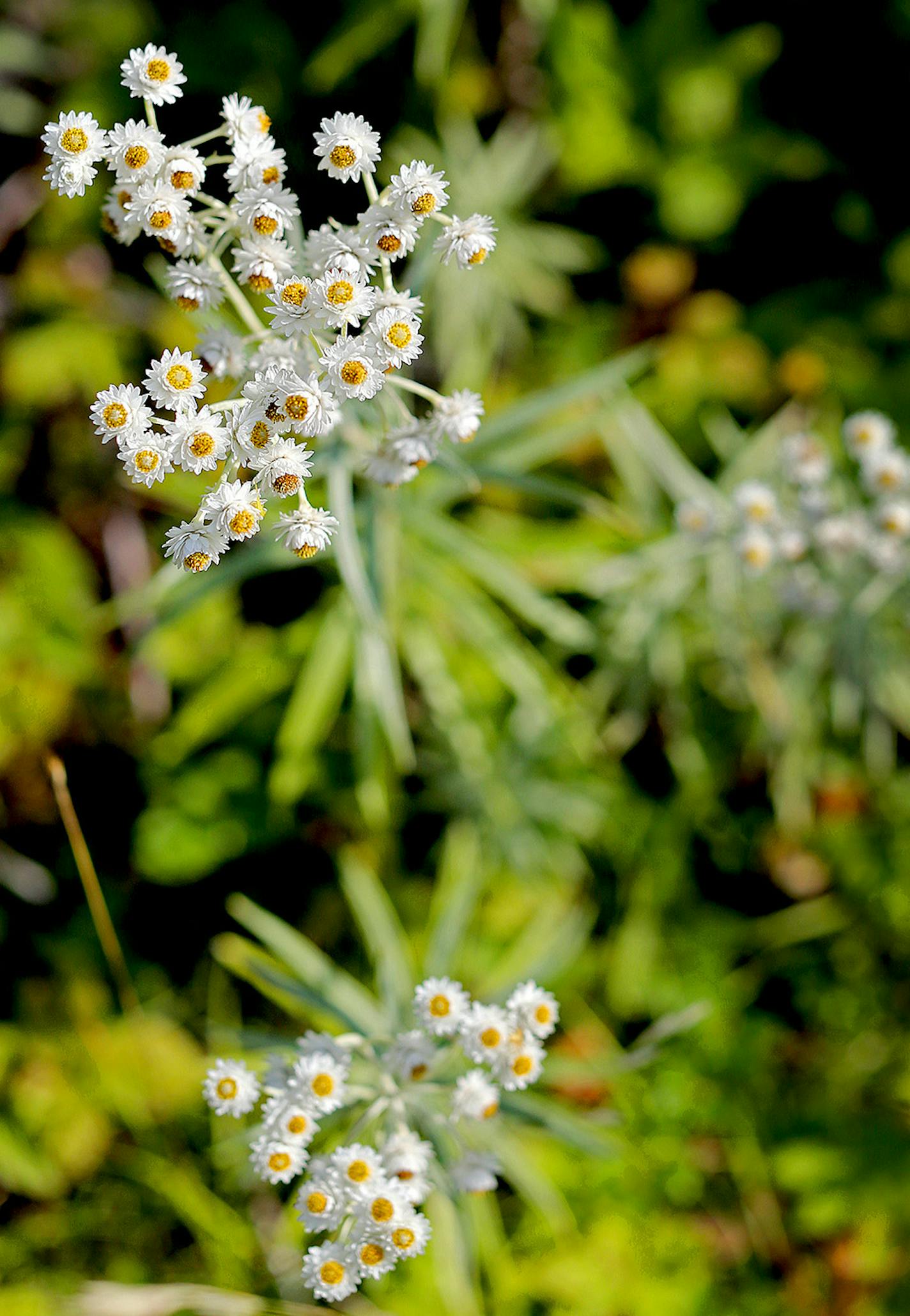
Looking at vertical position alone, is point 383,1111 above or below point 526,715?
below

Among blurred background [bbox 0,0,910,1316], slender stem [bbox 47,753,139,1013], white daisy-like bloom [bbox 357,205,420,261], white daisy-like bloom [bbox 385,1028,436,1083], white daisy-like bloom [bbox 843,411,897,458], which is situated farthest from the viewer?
blurred background [bbox 0,0,910,1316]

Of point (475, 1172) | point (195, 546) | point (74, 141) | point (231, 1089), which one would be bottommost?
point (475, 1172)

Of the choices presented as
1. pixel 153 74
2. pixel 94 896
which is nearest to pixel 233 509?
pixel 153 74

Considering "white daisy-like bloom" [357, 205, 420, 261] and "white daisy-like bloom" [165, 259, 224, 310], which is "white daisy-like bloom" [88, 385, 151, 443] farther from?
"white daisy-like bloom" [357, 205, 420, 261]

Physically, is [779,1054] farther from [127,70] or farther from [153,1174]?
[127,70]

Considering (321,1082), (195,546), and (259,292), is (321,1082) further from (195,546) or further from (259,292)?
(259,292)

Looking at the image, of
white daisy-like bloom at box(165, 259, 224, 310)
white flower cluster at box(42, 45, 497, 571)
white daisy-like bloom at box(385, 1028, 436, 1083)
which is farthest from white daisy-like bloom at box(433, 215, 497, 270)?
white daisy-like bloom at box(385, 1028, 436, 1083)
